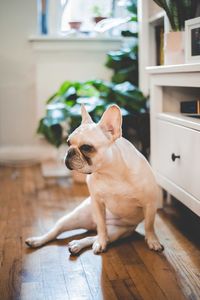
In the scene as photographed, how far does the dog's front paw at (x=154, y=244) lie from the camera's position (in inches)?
74.2

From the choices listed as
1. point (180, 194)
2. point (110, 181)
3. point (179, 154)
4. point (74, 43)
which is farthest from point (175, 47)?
point (74, 43)

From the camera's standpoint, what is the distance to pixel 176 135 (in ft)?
6.97

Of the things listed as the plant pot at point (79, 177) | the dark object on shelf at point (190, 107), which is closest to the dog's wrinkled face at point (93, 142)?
the dark object on shelf at point (190, 107)

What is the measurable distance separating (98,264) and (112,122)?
0.50 m

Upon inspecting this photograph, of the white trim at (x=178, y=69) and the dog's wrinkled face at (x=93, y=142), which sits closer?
the dog's wrinkled face at (x=93, y=142)

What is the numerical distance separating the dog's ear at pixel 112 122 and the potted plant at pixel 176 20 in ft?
2.42

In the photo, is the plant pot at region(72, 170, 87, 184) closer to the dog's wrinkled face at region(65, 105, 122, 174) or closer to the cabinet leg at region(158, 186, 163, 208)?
the cabinet leg at region(158, 186, 163, 208)

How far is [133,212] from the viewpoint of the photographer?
6.29ft

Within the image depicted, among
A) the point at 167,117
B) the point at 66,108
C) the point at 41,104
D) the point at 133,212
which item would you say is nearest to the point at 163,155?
the point at 167,117

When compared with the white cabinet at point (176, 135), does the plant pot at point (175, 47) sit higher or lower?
higher

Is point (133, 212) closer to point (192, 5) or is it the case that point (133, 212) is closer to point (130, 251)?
point (130, 251)

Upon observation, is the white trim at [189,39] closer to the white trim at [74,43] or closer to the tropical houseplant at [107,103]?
the tropical houseplant at [107,103]

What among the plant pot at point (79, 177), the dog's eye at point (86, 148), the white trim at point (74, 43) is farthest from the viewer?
the white trim at point (74, 43)

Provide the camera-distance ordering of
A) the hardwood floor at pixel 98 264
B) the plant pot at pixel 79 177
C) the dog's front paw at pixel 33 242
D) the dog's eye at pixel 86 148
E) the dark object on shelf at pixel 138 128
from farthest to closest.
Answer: the plant pot at pixel 79 177, the dark object on shelf at pixel 138 128, the dog's front paw at pixel 33 242, the dog's eye at pixel 86 148, the hardwood floor at pixel 98 264
